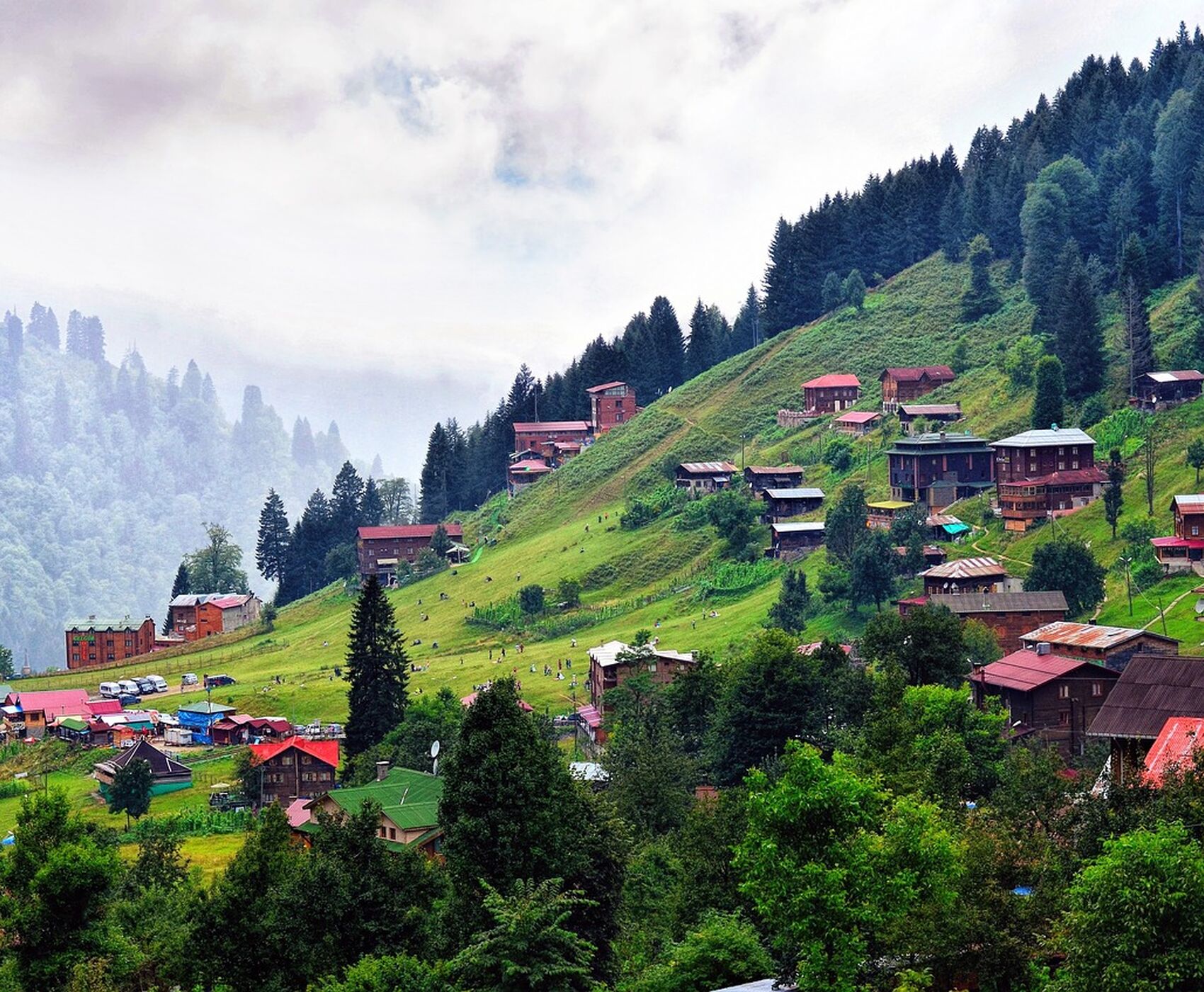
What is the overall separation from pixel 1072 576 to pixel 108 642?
109m

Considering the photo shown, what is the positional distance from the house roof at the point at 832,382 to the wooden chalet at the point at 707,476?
15243 millimetres

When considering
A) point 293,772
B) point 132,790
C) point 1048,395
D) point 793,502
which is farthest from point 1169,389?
point 132,790

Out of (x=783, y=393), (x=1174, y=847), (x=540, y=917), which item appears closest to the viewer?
(x=1174, y=847)

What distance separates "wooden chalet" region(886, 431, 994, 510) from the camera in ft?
380

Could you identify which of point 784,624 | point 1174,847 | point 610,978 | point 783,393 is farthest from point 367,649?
point 783,393

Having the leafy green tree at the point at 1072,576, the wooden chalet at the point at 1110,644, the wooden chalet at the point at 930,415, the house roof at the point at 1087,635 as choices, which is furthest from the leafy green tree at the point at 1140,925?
the wooden chalet at the point at 930,415

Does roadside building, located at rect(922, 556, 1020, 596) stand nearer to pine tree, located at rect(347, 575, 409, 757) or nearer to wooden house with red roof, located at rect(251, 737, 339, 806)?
pine tree, located at rect(347, 575, 409, 757)

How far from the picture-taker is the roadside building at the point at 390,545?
162 metres

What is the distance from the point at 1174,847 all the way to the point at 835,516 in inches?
3129

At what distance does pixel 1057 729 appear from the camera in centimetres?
7056

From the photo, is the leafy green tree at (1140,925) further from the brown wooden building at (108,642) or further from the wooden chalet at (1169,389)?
the brown wooden building at (108,642)

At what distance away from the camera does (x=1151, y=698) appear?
53312 mm

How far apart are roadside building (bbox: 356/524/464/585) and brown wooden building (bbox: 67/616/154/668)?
24267 mm

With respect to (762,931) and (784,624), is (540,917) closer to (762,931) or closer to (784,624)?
(762,931)
